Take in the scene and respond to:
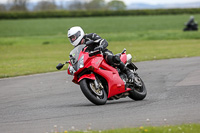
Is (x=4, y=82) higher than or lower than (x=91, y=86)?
lower

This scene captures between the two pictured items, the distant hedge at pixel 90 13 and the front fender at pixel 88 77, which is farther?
the distant hedge at pixel 90 13

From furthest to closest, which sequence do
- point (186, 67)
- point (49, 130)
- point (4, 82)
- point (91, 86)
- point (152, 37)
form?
point (152, 37), point (186, 67), point (4, 82), point (91, 86), point (49, 130)

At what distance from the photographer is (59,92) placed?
35.5 feet

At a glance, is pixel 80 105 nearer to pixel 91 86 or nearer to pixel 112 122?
pixel 91 86

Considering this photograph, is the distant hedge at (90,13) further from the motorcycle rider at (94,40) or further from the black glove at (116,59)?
the black glove at (116,59)

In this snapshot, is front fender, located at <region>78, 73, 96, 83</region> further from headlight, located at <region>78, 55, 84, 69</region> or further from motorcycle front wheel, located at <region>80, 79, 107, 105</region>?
headlight, located at <region>78, 55, 84, 69</region>

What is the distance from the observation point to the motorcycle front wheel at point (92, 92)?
7805mm

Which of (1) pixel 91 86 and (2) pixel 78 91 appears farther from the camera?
(2) pixel 78 91

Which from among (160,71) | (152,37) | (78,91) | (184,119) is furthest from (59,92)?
(152,37)

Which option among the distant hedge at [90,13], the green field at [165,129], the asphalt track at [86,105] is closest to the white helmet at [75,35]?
the asphalt track at [86,105]

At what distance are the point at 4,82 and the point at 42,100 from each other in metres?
3.86

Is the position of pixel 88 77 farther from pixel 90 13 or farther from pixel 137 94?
pixel 90 13

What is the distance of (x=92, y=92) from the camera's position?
26.1 feet

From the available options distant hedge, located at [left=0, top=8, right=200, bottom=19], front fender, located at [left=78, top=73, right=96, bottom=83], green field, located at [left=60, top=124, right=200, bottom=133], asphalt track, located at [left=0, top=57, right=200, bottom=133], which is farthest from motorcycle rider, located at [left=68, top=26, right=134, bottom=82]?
distant hedge, located at [left=0, top=8, right=200, bottom=19]
